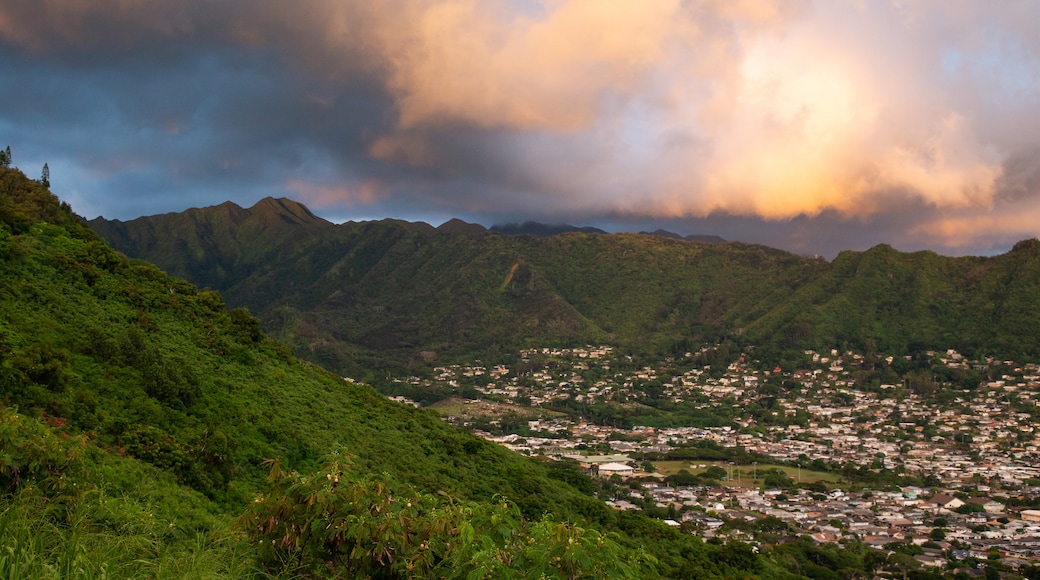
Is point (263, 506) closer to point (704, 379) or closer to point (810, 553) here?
point (810, 553)

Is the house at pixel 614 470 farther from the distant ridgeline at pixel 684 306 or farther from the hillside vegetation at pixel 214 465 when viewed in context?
the distant ridgeline at pixel 684 306

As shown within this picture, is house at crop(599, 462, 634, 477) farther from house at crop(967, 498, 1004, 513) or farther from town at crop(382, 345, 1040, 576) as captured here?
house at crop(967, 498, 1004, 513)

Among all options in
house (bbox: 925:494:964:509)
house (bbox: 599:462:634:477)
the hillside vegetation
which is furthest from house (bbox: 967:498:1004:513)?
the hillside vegetation

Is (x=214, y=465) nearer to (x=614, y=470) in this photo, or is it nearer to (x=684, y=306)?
(x=614, y=470)

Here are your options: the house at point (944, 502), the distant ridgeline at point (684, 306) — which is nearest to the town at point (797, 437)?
the house at point (944, 502)

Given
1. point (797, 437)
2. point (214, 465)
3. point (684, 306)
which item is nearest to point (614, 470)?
point (797, 437)

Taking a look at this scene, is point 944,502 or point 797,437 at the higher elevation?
point 944,502
